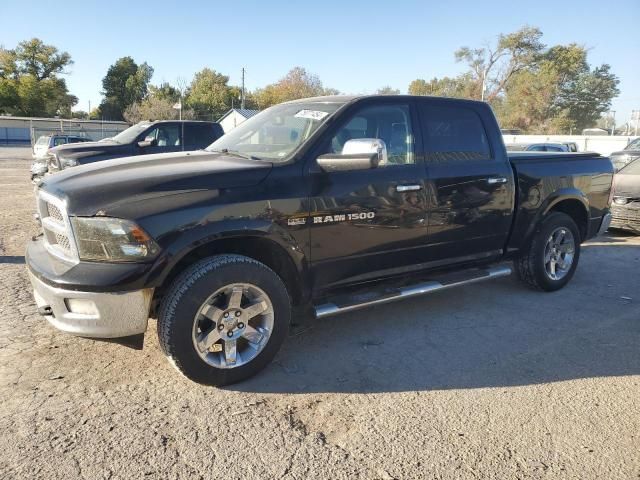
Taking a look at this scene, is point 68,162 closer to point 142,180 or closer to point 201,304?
point 142,180

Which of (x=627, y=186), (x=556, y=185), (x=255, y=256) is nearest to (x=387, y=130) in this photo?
(x=255, y=256)

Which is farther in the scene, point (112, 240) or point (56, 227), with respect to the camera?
point (56, 227)

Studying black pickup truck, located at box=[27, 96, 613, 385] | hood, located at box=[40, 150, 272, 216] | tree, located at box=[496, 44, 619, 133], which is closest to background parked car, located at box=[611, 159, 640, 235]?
black pickup truck, located at box=[27, 96, 613, 385]

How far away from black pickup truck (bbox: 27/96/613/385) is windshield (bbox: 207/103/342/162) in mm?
19

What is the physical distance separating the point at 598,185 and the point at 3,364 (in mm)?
6006

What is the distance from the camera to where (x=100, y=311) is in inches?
115

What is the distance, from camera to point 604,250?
7.53 metres

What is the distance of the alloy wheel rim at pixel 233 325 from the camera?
319cm

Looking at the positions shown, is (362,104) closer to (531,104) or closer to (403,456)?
(403,456)

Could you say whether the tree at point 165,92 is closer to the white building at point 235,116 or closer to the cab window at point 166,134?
the white building at point 235,116

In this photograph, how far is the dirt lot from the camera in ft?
8.38

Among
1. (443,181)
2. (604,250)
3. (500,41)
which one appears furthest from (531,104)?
(443,181)

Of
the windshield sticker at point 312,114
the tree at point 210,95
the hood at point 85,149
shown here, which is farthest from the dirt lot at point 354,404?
the tree at point 210,95

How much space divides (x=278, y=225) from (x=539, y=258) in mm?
3137
